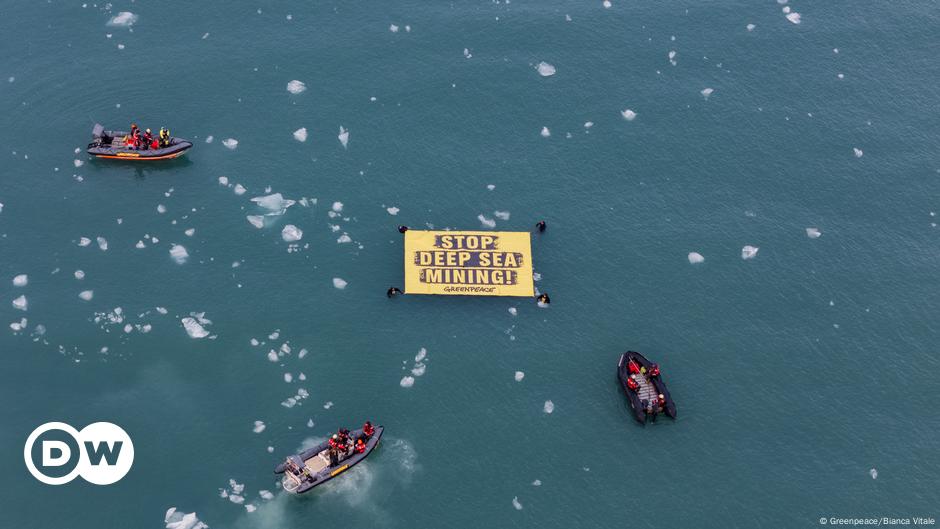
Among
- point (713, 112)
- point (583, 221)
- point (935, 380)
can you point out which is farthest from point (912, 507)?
point (713, 112)

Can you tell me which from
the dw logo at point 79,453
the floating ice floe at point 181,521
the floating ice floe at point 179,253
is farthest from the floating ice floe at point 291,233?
the floating ice floe at point 181,521

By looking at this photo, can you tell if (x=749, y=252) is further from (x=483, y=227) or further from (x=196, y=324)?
(x=196, y=324)

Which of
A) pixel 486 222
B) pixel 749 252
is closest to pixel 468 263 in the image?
pixel 486 222

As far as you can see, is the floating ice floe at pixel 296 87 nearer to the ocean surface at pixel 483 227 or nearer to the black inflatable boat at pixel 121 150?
the ocean surface at pixel 483 227

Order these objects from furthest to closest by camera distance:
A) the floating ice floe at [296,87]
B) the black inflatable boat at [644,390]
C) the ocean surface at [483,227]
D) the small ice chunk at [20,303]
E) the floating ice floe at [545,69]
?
the floating ice floe at [545,69] < the floating ice floe at [296,87] < the small ice chunk at [20,303] < the black inflatable boat at [644,390] < the ocean surface at [483,227]

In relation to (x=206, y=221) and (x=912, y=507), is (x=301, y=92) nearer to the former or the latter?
(x=206, y=221)

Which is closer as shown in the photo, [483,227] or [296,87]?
[483,227]

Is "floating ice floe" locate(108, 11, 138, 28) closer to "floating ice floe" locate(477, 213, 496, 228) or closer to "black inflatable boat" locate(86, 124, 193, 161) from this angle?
"black inflatable boat" locate(86, 124, 193, 161)
